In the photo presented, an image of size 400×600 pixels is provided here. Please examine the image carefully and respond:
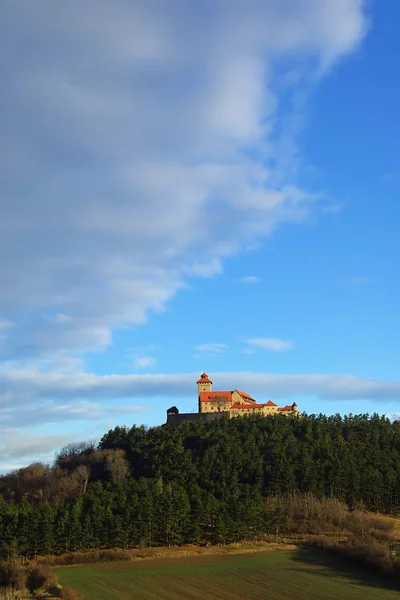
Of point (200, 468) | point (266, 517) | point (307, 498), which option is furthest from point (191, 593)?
point (200, 468)

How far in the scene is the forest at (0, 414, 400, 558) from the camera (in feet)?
247

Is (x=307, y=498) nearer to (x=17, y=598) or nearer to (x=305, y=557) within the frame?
(x=305, y=557)

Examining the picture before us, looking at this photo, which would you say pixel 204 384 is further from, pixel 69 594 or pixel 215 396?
pixel 69 594

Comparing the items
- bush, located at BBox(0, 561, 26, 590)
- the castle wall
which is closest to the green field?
bush, located at BBox(0, 561, 26, 590)

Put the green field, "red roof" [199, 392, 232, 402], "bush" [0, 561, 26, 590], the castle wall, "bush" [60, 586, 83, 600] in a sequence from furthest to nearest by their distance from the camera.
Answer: "red roof" [199, 392, 232, 402], the castle wall, "bush" [0, 561, 26, 590], the green field, "bush" [60, 586, 83, 600]

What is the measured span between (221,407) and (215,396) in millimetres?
4062

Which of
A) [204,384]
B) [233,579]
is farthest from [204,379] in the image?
[233,579]

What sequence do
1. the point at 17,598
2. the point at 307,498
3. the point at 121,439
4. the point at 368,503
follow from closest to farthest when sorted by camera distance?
the point at 17,598, the point at 307,498, the point at 368,503, the point at 121,439

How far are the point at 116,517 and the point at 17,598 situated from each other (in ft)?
80.5

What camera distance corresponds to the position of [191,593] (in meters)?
54.4

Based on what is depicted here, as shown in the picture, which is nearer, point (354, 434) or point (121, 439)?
point (354, 434)

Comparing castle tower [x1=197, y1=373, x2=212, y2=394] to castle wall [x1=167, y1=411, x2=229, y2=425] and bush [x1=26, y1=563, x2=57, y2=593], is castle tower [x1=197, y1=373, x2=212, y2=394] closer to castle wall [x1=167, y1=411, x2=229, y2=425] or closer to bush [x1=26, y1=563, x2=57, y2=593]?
castle wall [x1=167, y1=411, x2=229, y2=425]

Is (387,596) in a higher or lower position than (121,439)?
lower

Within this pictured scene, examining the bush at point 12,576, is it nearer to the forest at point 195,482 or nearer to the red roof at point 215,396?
the forest at point 195,482
